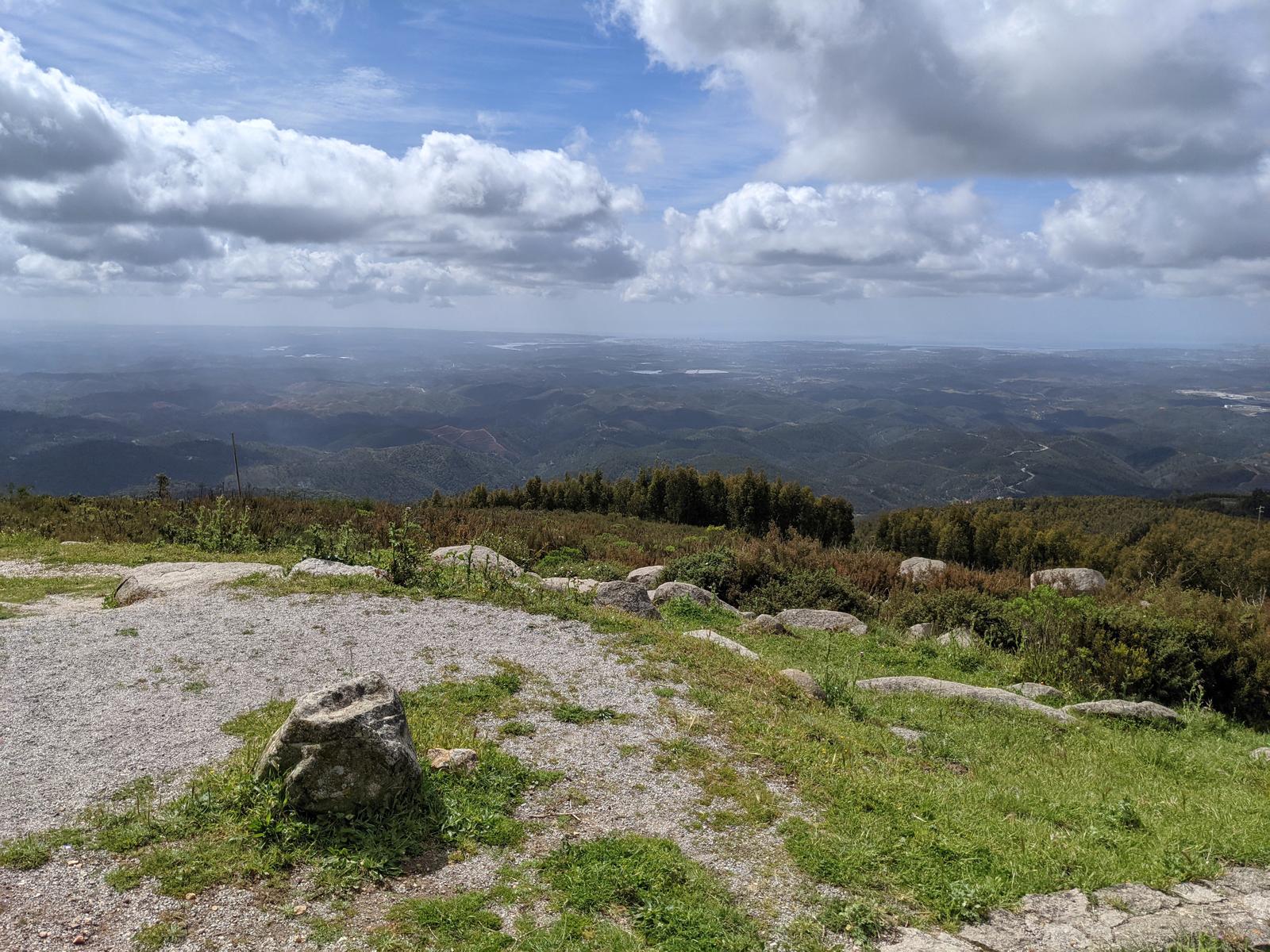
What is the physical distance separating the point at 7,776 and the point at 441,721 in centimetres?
348

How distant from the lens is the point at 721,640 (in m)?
10.7

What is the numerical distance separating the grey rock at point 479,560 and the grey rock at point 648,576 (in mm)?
2784

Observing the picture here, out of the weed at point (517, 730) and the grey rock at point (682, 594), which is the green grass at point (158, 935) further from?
the grey rock at point (682, 594)

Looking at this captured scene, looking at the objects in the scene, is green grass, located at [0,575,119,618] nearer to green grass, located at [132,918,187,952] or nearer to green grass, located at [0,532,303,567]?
green grass, located at [0,532,303,567]

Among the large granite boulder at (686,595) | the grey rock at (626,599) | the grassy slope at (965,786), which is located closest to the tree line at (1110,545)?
the large granite boulder at (686,595)

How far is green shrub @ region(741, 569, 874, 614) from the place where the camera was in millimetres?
15516

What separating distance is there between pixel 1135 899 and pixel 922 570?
14279mm

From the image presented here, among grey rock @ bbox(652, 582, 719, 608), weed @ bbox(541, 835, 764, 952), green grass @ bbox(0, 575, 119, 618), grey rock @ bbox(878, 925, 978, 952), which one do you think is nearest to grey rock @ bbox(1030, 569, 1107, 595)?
grey rock @ bbox(652, 582, 719, 608)

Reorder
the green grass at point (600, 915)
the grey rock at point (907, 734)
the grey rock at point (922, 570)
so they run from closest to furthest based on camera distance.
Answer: the green grass at point (600, 915) < the grey rock at point (907, 734) < the grey rock at point (922, 570)

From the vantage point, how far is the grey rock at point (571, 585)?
12.8 m

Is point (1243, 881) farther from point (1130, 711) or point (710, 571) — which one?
point (710, 571)

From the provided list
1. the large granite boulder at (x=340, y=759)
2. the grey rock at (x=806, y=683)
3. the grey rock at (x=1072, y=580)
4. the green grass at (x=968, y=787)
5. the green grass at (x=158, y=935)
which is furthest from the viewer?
the grey rock at (x=1072, y=580)

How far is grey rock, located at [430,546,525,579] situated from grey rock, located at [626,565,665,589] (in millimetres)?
2784

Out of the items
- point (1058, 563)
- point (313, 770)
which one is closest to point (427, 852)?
point (313, 770)
